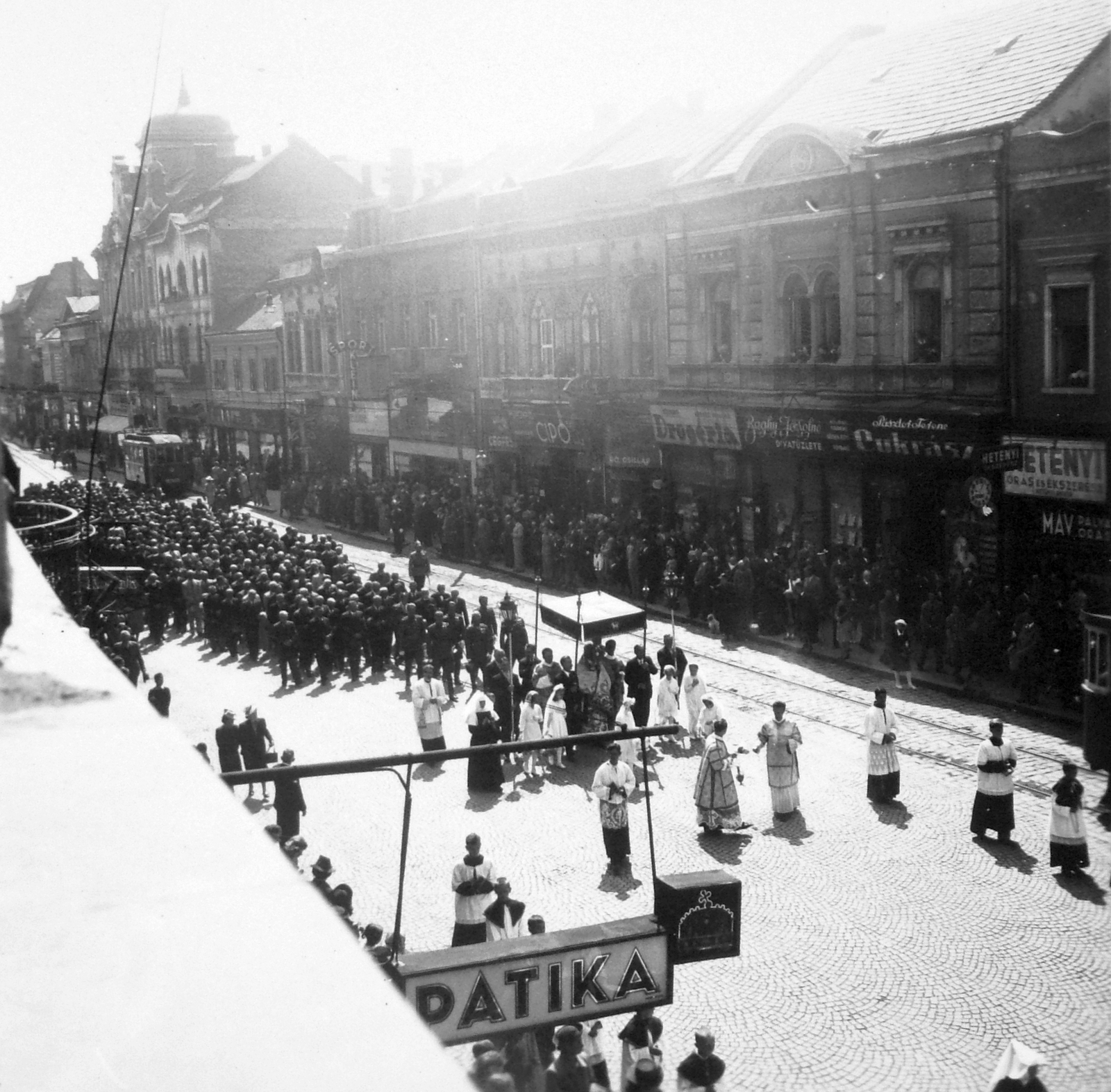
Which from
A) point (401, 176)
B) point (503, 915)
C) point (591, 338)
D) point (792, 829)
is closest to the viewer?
point (503, 915)

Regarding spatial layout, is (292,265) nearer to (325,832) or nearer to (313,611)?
(313,611)

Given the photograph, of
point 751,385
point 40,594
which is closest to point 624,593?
point 751,385

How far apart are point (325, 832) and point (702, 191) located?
18831mm

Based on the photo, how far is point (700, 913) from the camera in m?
9.07

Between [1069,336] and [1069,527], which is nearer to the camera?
[1069,527]

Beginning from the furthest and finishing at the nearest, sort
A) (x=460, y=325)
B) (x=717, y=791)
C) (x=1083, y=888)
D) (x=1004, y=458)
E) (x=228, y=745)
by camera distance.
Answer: (x=460, y=325) → (x=1004, y=458) → (x=228, y=745) → (x=717, y=791) → (x=1083, y=888)

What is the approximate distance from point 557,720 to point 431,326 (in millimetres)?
26548

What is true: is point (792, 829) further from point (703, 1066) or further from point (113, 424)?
point (113, 424)

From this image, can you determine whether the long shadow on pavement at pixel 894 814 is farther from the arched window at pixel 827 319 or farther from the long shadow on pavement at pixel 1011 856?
the arched window at pixel 827 319

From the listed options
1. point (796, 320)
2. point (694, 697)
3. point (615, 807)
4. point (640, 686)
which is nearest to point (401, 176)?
point (796, 320)

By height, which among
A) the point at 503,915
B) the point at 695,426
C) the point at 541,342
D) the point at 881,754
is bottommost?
the point at 881,754

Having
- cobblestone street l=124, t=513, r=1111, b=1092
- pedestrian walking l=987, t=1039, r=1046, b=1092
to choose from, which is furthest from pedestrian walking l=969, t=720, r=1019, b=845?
pedestrian walking l=987, t=1039, r=1046, b=1092

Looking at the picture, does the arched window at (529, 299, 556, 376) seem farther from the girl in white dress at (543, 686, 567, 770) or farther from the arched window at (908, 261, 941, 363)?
the girl in white dress at (543, 686, 567, 770)

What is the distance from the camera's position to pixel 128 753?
186 cm
